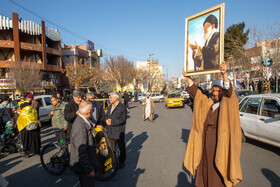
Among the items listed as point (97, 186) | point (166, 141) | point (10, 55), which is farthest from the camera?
point (10, 55)

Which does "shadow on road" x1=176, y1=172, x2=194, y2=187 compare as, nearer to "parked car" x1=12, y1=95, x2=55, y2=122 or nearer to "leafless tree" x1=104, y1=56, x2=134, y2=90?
"parked car" x1=12, y1=95, x2=55, y2=122

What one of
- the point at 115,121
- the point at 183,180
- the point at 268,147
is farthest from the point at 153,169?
the point at 268,147

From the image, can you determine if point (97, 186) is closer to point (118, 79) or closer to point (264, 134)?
point (264, 134)

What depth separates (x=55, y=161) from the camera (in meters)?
4.62

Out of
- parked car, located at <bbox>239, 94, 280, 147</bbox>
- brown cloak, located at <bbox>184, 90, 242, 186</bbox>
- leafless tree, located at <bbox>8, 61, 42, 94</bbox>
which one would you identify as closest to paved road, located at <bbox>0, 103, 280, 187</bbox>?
parked car, located at <bbox>239, 94, 280, 147</bbox>

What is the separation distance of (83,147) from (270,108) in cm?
Answer: 531

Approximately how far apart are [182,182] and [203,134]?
157 centimetres

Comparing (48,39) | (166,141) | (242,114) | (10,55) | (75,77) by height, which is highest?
(48,39)

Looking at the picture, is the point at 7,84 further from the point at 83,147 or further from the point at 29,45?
the point at 83,147

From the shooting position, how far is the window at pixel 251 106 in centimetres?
605

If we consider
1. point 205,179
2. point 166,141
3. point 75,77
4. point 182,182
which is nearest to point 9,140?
point 166,141

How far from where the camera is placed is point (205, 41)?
11.4 ft

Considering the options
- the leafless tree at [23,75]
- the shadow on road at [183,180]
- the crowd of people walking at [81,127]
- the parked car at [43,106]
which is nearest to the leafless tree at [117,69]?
the leafless tree at [23,75]

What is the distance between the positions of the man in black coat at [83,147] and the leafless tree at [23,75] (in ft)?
83.6
